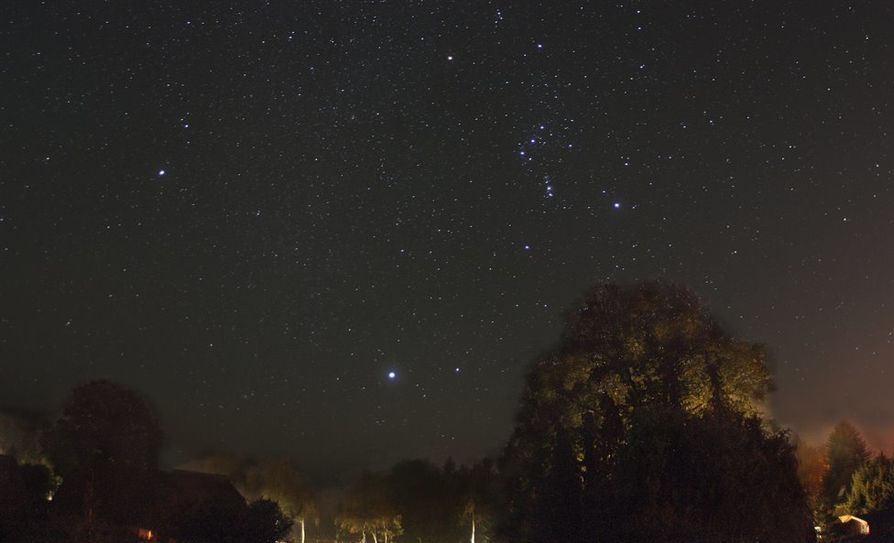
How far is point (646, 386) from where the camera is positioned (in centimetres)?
3712

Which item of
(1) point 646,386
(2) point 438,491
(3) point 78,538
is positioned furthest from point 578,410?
(2) point 438,491

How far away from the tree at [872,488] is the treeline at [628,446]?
0.13 meters

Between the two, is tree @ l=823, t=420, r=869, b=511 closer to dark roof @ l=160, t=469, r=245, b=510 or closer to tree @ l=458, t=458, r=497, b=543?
tree @ l=458, t=458, r=497, b=543

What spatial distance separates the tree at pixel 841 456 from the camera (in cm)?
7250

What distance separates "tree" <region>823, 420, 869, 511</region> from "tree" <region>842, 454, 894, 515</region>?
1546cm

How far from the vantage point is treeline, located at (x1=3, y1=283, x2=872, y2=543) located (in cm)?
2466

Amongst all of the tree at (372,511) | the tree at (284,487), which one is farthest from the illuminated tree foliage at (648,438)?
the tree at (284,487)

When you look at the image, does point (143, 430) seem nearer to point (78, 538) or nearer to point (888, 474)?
point (78, 538)

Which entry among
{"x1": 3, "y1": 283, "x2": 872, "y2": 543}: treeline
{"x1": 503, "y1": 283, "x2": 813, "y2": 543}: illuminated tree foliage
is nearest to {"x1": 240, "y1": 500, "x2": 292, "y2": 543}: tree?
{"x1": 3, "y1": 283, "x2": 872, "y2": 543}: treeline

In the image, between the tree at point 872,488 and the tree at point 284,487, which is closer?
the tree at point 872,488

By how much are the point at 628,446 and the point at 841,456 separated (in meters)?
62.1

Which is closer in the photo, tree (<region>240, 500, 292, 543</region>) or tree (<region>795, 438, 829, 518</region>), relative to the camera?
tree (<region>240, 500, 292, 543</region>)

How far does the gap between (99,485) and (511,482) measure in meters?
25.6

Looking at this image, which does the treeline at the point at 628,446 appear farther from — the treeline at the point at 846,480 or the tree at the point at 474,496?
the tree at the point at 474,496
